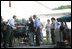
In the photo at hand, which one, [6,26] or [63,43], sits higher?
[6,26]

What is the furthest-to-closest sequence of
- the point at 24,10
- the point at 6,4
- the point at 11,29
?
the point at 24,10 → the point at 6,4 → the point at 11,29

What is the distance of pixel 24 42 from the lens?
11648 millimetres

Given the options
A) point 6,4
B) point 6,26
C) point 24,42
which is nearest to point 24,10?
point 6,4

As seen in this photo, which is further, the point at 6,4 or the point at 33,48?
the point at 6,4

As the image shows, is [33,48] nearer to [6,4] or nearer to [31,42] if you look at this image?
[31,42]

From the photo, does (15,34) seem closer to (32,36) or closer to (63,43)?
(32,36)

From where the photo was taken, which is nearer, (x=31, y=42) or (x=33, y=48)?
(x=33, y=48)

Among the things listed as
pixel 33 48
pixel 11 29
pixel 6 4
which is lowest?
pixel 33 48

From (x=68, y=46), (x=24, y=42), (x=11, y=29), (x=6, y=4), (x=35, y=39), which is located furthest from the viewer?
(x=6, y=4)

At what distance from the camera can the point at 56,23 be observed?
11312mm

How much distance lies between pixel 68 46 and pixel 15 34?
3.26 m

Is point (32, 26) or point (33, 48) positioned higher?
point (32, 26)

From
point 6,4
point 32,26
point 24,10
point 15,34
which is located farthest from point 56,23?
point 24,10

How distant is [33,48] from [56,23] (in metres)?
2.40
